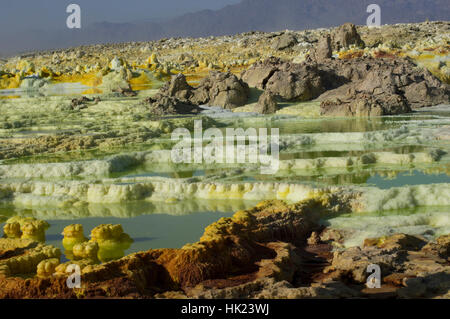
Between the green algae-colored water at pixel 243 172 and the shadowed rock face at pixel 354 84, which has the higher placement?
the shadowed rock face at pixel 354 84

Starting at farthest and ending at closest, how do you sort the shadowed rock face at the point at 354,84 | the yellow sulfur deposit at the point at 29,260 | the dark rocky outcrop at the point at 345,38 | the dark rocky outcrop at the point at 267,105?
1. the dark rocky outcrop at the point at 345,38
2. the dark rocky outcrop at the point at 267,105
3. the shadowed rock face at the point at 354,84
4. the yellow sulfur deposit at the point at 29,260

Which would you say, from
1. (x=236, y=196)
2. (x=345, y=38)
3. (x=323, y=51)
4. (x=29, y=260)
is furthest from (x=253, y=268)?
(x=345, y=38)

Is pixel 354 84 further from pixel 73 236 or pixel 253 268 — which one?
pixel 253 268

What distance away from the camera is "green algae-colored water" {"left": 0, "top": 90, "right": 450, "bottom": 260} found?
5906 millimetres

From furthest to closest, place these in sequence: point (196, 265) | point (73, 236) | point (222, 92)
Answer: point (222, 92)
point (73, 236)
point (196, 265)

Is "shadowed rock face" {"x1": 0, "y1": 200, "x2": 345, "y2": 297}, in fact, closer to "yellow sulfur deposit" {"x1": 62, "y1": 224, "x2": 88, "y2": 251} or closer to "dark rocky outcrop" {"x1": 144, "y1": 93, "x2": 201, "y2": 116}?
"yellow sulfur deposit" {"x1": 62, "y1": 224, "x2": 88, "y2": 251}

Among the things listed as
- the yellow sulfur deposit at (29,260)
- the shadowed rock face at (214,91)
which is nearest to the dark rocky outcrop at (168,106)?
the shadowed rock face at (214,91)

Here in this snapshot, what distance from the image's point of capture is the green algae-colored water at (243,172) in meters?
5.91

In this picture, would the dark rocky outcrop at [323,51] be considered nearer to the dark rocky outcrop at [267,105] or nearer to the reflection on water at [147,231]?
the dark rocky outcrop at [267,105]

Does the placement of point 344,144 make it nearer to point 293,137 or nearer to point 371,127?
point 293,137

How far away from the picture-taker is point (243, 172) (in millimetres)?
8547

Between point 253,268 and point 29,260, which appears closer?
point 253,268

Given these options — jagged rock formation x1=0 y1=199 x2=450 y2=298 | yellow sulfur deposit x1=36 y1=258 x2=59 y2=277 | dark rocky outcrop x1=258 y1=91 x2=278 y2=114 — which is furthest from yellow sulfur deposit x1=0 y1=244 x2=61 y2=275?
dark rocky outcrop x1=258 y1=91 x2=278 y2=114
